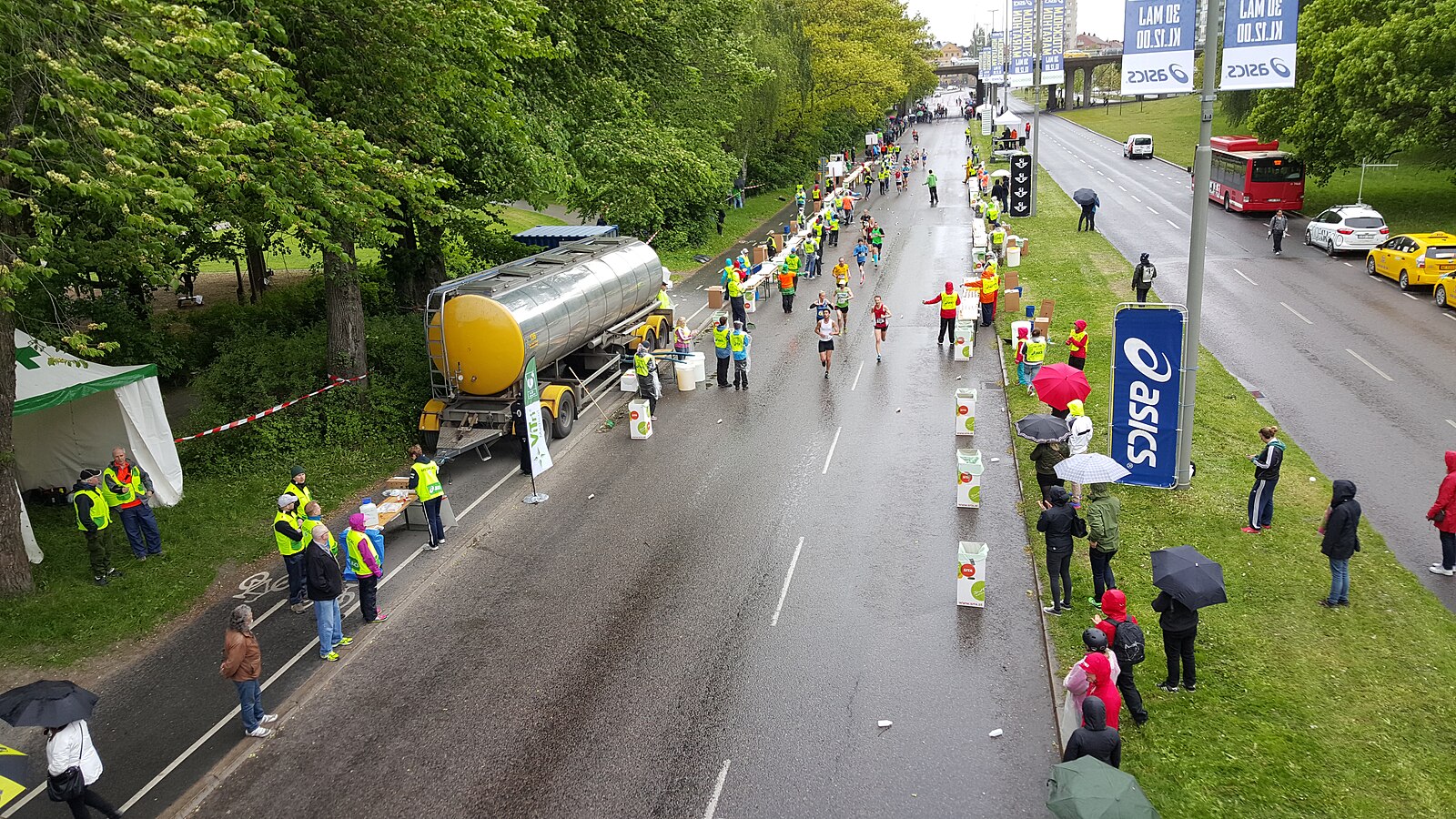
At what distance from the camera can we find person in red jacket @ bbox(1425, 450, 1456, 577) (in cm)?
1232

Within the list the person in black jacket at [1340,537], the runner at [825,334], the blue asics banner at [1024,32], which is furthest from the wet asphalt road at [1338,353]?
the blue asics banner at [1024,32]

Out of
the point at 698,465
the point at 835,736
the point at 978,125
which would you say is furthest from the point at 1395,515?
the point at 978,125

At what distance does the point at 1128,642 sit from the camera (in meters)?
9.46

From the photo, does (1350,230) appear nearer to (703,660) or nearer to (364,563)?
(703,660)

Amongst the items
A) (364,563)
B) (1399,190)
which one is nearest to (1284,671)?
(364,563)

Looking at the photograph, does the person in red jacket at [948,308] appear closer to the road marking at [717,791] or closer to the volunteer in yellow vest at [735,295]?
the volunteer in yellow vest at [735,295]

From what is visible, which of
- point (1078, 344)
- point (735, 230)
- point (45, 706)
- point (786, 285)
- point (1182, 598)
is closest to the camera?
point (45, 706)

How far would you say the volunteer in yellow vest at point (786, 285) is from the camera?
30250 millimetres

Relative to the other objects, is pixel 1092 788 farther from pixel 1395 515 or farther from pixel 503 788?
pixel 1395 515

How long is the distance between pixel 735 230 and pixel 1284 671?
39513mm

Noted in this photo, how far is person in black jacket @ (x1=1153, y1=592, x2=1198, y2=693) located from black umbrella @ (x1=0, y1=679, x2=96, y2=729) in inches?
412

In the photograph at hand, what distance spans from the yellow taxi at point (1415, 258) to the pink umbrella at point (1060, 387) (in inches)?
699

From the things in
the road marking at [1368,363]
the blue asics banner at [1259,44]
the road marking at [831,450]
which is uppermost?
the blue asics banner at [1259,44]

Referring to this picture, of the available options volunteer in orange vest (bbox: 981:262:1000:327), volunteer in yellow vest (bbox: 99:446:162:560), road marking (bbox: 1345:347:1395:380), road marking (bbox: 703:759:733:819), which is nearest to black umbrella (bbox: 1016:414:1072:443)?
road marking (bbox: 703:759:733:819)
